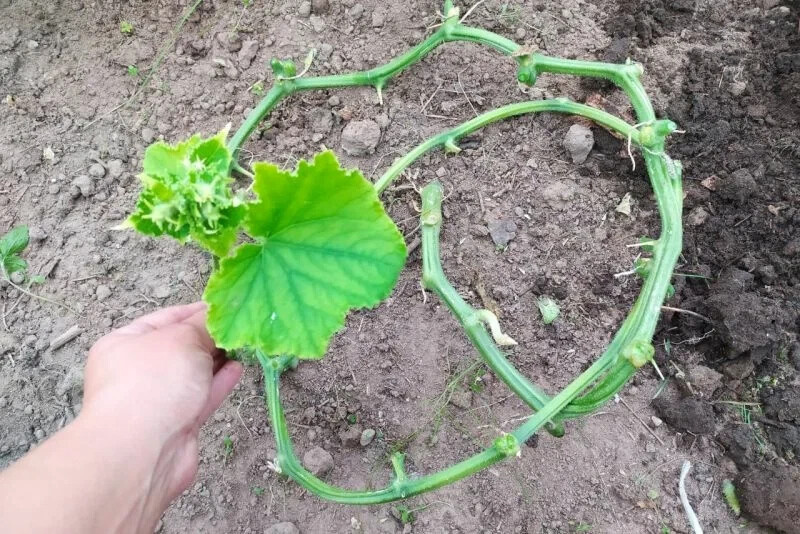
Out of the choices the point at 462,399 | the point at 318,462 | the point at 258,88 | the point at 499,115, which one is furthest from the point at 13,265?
the point at 499,115

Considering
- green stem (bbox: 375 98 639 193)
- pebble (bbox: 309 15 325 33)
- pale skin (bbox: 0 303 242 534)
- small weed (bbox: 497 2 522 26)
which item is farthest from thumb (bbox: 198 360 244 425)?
small weed (bbox: 497 2 522 26)

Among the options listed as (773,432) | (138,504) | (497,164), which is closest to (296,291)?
A: (138,504)

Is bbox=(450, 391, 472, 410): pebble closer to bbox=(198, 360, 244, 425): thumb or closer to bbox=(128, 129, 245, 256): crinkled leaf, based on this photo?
bbox=(198, 360, 244, 425): thumb

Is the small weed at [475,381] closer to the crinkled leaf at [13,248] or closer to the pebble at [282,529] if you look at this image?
the pebble at [282,529]

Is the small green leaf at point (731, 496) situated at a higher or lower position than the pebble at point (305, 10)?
lower

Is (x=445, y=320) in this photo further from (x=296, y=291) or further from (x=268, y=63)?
(x=268, y=63)

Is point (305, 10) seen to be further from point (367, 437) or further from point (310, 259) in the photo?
point (367, 437)

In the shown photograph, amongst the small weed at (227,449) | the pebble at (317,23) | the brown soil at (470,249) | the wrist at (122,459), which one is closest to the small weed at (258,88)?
the brown soil at (470,249)
